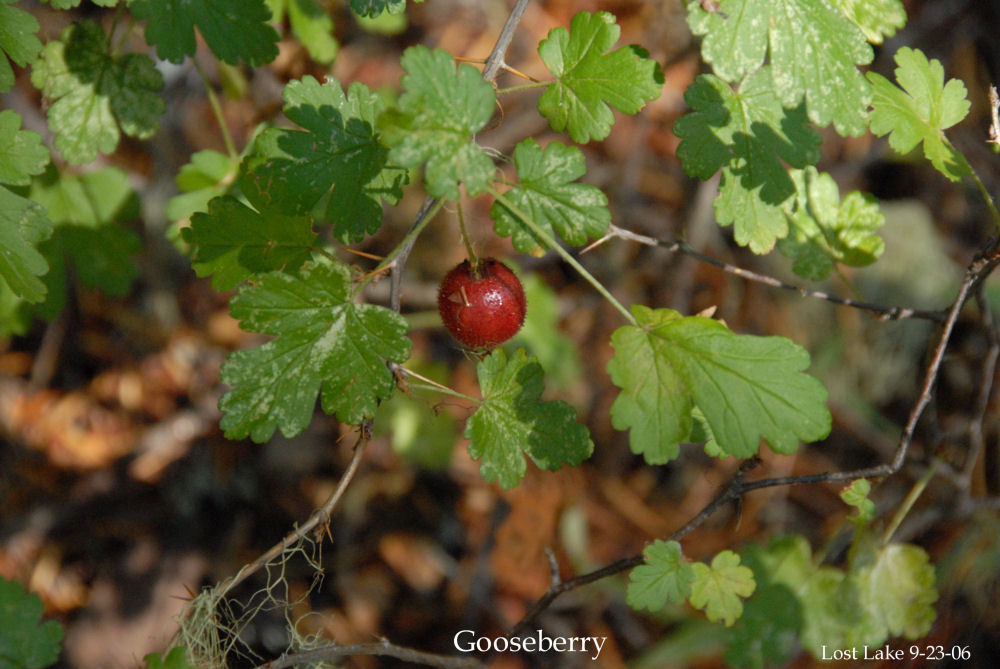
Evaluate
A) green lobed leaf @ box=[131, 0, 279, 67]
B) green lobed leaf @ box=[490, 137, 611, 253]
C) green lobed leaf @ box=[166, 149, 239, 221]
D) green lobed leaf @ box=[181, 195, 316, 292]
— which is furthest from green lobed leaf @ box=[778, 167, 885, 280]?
green lobed leaf @ box=[166, 149, 239, 221]

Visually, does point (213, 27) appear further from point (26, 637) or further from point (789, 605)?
point (789, 605)

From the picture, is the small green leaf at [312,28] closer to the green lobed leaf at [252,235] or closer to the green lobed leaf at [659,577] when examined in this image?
the green lobed leaf at [252,235]

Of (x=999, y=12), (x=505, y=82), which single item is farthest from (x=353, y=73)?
(x=999, y=12)

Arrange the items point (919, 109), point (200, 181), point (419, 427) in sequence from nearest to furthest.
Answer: point (919, 109), point (200, 181), point (419, 427)

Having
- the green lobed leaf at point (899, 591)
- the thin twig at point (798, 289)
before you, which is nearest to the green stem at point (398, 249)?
the thin twig at point (798, 289)

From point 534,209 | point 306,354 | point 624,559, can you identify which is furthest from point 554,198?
point 624,559

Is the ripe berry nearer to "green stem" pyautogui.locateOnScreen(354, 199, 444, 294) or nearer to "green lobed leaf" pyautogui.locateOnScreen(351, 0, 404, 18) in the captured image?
"green stem" pyautogui.locateOnScreen(354, 199, 444, 294)

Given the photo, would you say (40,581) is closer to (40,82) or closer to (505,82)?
(40,82)
